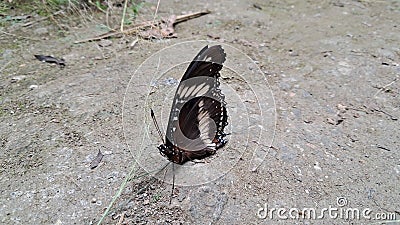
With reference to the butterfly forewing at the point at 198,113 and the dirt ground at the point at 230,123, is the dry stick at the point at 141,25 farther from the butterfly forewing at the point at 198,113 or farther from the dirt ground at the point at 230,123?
the butterfly forewing at the point at 198,113

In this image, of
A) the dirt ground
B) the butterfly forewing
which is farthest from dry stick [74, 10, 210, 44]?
the butterfly forewing

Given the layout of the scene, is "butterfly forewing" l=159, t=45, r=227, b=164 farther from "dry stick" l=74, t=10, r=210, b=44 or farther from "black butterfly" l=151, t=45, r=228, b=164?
"dry stick" l=74, t=10, r=210, b=44

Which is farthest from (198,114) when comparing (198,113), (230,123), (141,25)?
(141,25)

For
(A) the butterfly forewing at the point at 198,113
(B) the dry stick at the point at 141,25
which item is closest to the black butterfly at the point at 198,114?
(A) the butterfly forewing at the point at 198,113

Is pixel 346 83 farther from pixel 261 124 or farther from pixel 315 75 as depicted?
pixel 261 124

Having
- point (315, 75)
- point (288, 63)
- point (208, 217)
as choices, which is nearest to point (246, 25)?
point (288, 63)

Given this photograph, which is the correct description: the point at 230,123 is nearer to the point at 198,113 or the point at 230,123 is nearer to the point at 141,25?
the point at 198,113
